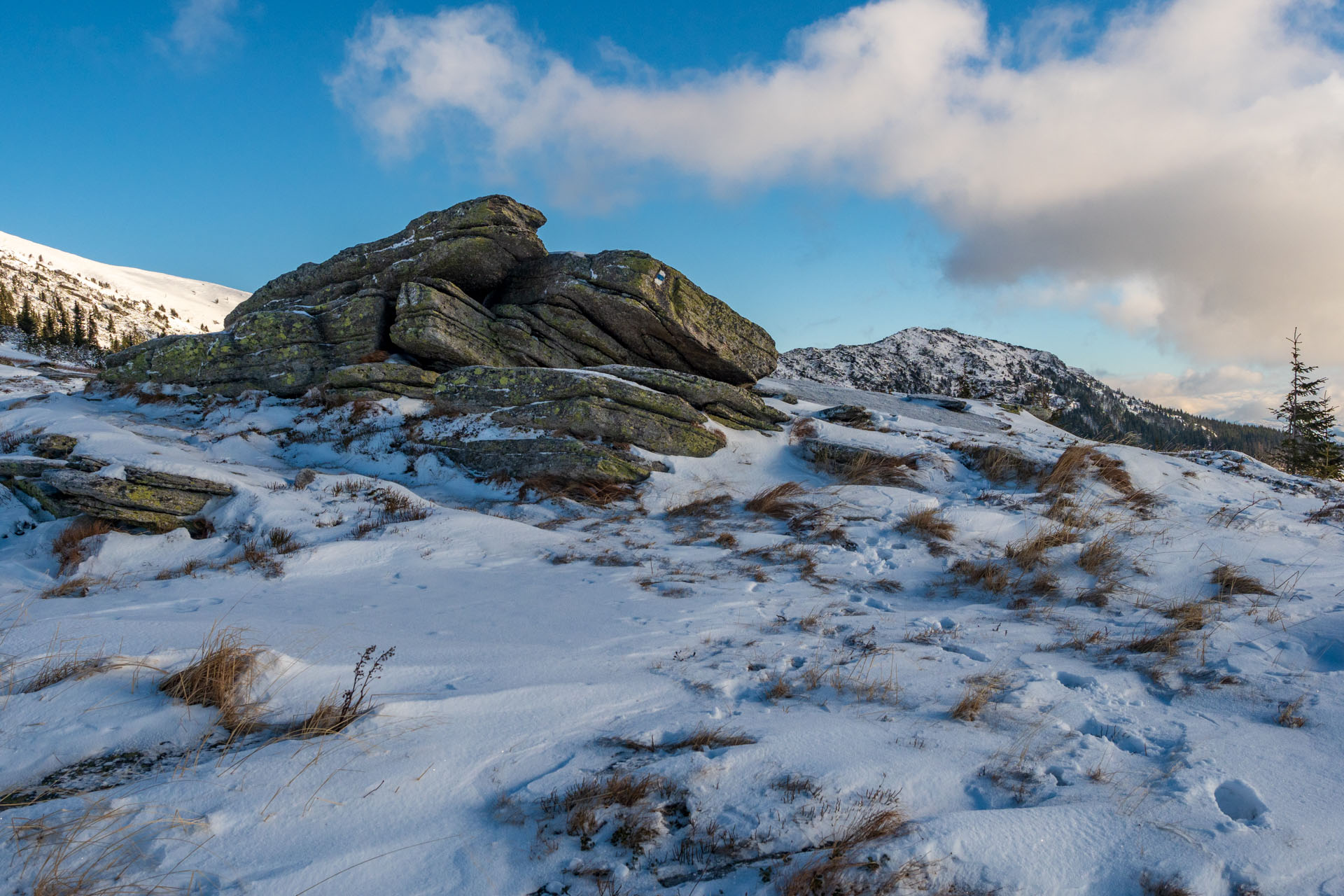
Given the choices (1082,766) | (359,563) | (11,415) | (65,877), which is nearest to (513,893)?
(65,877)

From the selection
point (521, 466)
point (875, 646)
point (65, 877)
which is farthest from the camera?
point (521, 466)

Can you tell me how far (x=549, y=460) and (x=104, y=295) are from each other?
113670 mm

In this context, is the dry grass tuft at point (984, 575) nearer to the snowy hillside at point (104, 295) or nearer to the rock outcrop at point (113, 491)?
the rock outcrop at point (113, 491)

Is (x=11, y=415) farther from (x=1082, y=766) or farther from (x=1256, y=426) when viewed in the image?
(x=1256, y=426)

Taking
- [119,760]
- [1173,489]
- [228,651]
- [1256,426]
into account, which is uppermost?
[1256,426]

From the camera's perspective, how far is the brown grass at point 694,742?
3254 mm

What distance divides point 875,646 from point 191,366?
739 inches

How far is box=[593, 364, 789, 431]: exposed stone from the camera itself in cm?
1387

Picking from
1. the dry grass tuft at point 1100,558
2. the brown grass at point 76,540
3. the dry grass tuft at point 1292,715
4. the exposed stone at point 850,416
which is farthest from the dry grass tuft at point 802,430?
the brown grass at point 76,540

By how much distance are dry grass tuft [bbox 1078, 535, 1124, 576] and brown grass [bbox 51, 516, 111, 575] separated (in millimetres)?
11803

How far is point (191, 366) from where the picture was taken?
15.9 m

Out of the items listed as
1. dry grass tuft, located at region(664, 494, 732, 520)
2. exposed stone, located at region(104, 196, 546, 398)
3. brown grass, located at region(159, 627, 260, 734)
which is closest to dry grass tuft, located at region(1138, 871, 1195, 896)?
brown grass, located at region(159, 627, 260, 734)

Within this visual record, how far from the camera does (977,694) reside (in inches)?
158

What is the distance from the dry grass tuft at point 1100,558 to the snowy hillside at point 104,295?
80315 millimetres
